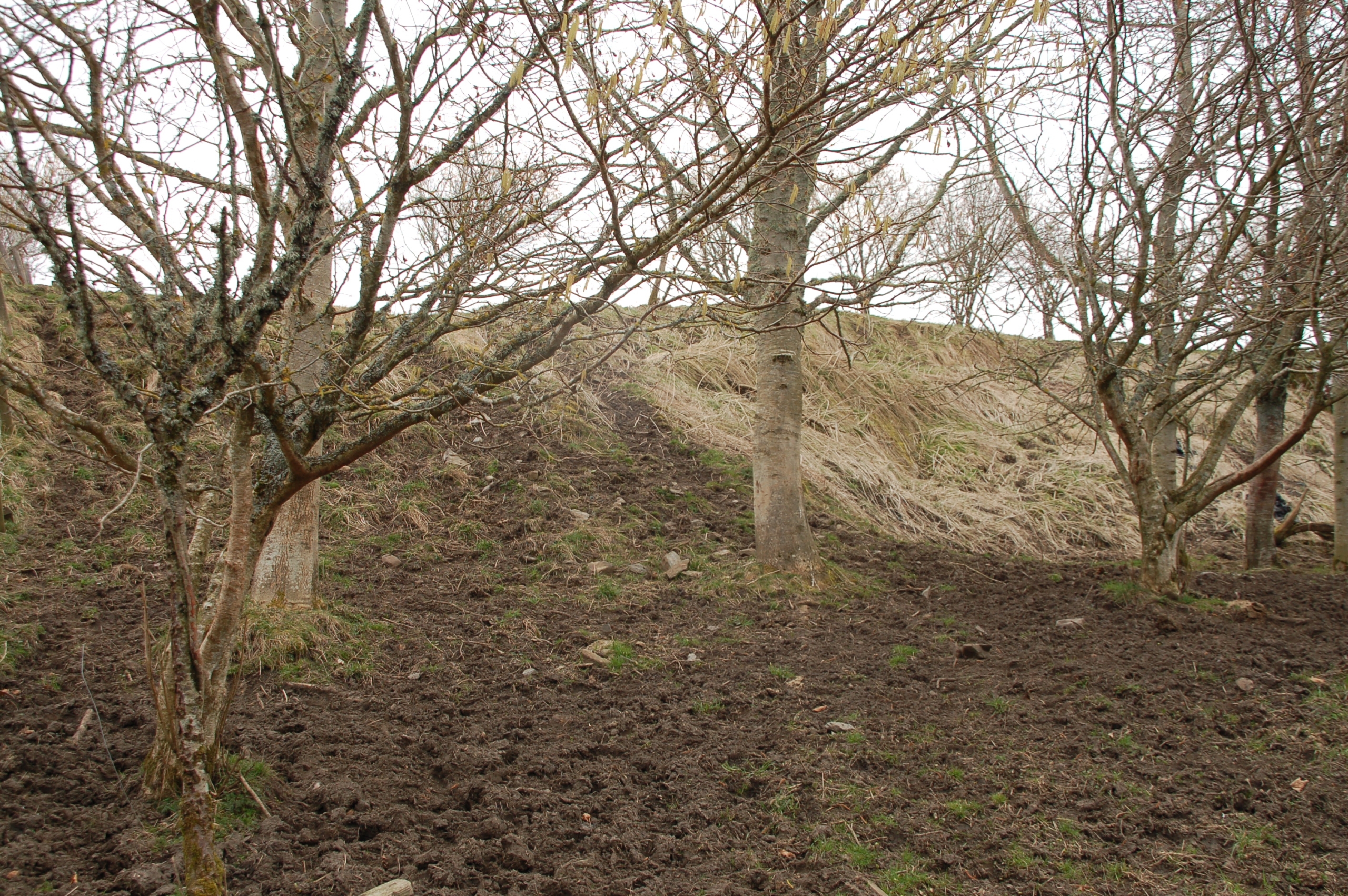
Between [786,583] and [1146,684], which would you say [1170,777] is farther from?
[786,583]

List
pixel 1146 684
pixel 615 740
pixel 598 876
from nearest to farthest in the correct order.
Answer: pixel 598 876 → pixel 615 740 → pixel 1146 684

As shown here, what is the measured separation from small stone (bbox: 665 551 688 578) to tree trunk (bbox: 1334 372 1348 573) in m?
5.53

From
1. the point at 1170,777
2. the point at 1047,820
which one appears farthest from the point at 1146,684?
the point at 1047,820

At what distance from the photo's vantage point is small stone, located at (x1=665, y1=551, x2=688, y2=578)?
651 cm

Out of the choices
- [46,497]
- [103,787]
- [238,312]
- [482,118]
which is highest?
[482,118]

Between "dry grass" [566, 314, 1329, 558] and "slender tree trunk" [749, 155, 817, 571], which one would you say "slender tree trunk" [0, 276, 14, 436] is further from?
"slender tree trunk" [749, 155, 817, 571]

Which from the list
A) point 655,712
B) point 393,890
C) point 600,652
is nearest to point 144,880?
point 393,890

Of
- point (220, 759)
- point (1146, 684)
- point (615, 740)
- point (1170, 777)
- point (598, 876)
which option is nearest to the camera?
point (598, 876)

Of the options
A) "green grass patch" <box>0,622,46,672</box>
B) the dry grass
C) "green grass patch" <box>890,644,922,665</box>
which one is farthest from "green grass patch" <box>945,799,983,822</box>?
the dry grass

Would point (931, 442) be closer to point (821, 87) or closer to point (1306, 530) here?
point (1306, 530)

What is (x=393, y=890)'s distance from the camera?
2.41 meters

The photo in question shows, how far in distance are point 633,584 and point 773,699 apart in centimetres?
219

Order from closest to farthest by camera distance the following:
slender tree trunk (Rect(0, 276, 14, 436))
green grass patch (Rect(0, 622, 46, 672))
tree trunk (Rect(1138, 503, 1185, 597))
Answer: green grass patch (Rect(0, 622, 46, 672)), tree trunk (Rect(1138, 503, 1185, 597)), slender tree trunk (Rect(0, 276, 14, 436))

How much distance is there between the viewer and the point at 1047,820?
296 cm
